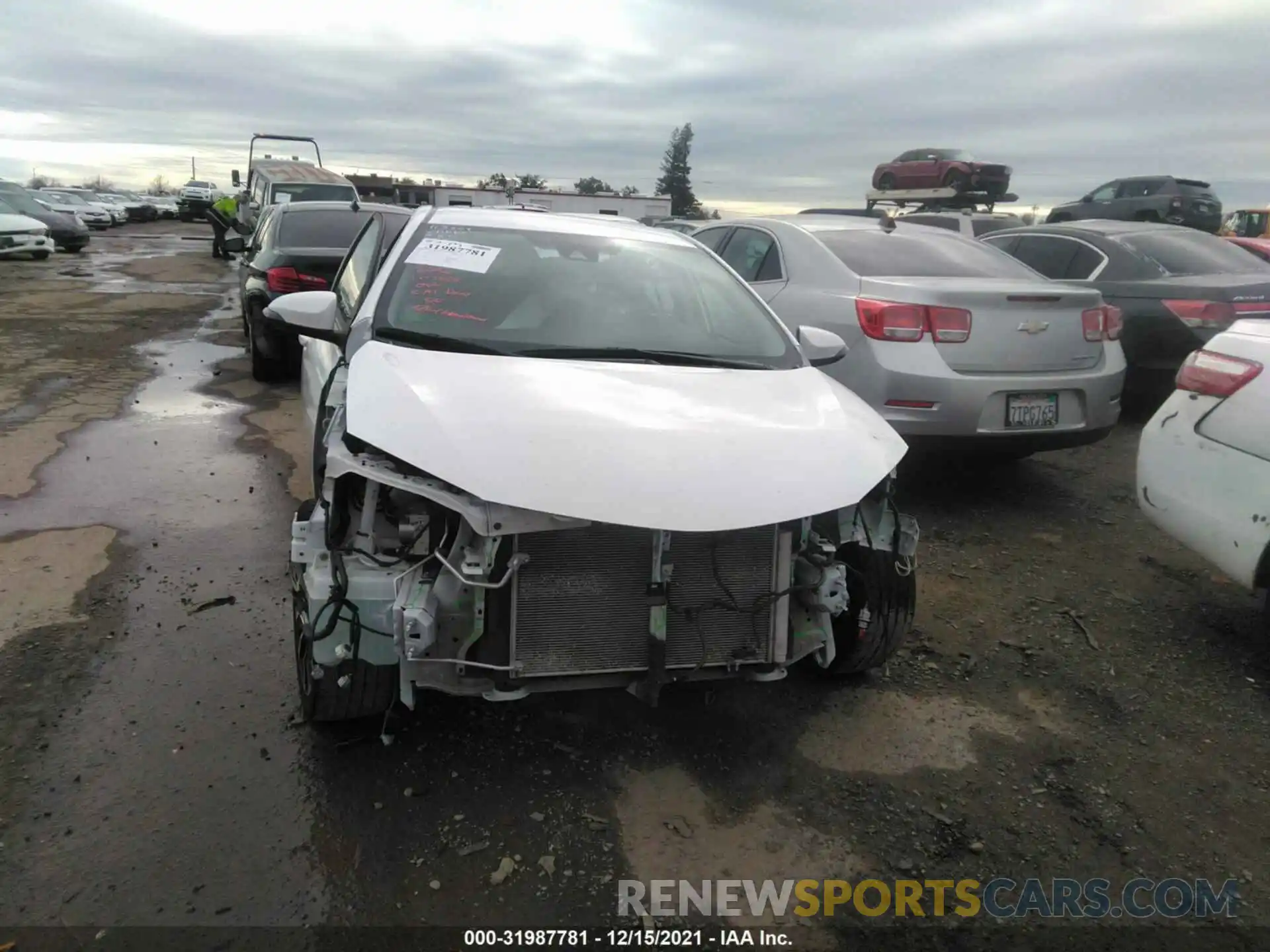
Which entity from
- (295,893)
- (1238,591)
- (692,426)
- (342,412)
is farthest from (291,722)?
(1238,591)

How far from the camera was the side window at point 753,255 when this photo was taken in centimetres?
604

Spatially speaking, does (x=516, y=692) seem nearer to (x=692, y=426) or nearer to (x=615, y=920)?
(x=615, y=920)

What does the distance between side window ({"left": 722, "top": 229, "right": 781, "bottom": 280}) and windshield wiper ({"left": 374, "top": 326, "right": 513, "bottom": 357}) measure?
10.9 ft

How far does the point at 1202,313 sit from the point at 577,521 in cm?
608

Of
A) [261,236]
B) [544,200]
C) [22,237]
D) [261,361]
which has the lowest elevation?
[261,361]

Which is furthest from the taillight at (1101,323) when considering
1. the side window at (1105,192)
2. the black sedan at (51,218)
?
the black sedan at (51,218)

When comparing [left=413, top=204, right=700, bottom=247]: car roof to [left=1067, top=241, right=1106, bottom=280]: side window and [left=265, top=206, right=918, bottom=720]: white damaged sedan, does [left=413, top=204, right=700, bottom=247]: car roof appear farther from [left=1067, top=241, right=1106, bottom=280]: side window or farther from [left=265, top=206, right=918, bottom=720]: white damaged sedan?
[left=1067, top=241, right=1106, bottom=280]: side window

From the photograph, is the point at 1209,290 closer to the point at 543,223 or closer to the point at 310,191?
the point at 543,223

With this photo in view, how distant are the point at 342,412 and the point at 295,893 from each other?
140 centimetres

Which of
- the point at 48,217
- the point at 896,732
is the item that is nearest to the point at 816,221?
the point at 896,732

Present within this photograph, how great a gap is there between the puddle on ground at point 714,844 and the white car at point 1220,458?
1998mm

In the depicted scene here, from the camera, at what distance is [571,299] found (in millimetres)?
3502

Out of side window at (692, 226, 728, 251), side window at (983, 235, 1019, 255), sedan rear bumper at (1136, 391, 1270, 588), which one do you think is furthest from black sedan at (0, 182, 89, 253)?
sedan rear bumper at (1136, 391, 1270, 588)

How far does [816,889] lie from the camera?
2.37 metres
